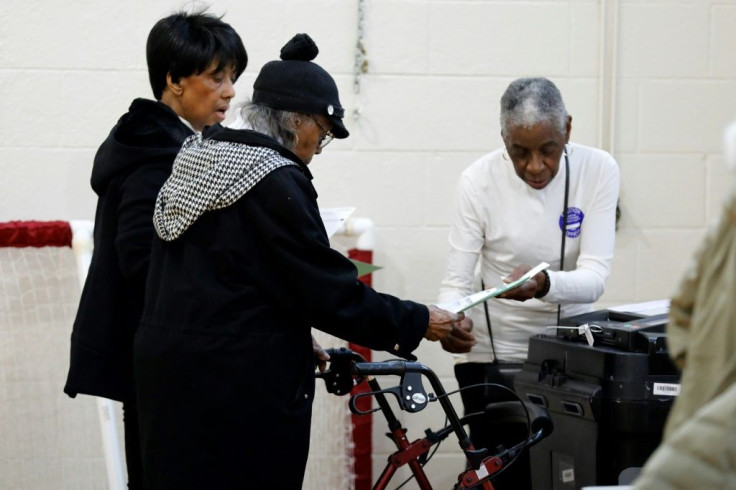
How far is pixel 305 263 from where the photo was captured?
1.83 m

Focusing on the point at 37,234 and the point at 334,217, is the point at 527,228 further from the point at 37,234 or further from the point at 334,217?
the point at 37,234

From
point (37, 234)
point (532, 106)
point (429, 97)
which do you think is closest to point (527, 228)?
point (532, 106)

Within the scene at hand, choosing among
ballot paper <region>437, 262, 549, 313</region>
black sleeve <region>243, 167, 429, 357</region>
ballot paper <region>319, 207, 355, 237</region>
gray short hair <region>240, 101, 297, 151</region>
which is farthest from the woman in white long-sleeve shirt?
gray short hair <region>240, 101, 297, 151</region>

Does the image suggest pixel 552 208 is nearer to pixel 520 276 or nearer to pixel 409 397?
pixel 520 276

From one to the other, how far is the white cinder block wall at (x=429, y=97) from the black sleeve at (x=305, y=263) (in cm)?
150

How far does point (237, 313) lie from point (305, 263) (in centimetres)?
15

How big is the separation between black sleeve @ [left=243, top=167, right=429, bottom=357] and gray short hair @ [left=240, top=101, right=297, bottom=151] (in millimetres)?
140

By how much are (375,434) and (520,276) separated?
1194mm

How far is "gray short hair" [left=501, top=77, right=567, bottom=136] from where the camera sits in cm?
254

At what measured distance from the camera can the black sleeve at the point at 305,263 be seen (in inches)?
71.8

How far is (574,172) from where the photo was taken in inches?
105

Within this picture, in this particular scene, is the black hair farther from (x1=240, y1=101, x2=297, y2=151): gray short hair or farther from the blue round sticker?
the blue round sticker

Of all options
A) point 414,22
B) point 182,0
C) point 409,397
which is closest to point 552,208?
point 409,397

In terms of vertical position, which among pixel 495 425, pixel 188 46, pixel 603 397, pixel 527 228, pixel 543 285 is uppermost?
pixel 188 46
